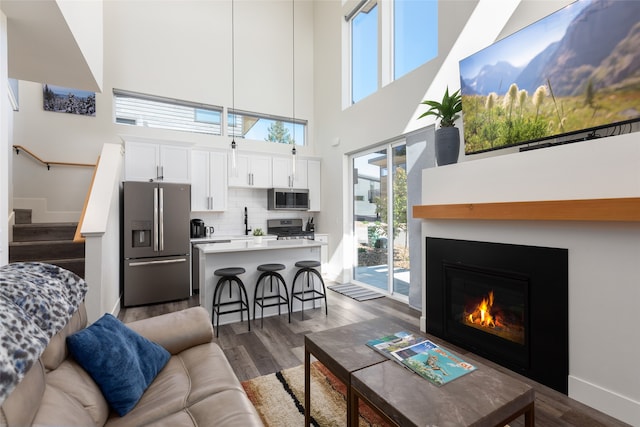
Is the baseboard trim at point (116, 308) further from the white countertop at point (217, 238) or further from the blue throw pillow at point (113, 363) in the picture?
the blue throw pillow at point (113, 363)

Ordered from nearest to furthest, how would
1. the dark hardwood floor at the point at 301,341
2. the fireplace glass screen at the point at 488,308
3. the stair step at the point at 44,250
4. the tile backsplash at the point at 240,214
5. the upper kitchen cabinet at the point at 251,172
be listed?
the dark hardwood floor at the point at 301,341, the fireplace glass screen at the point at 488,308, the stair step at the point at 44,250, the upper kitchen cabinet at the point at 251,172, the tile backsplash at the point at 240,214

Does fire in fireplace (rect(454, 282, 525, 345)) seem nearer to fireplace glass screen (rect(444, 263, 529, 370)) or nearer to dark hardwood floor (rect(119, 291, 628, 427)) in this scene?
fireplace glass screen (rect(444, 263, 529, 370))

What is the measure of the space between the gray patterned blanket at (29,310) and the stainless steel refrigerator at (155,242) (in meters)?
2.98

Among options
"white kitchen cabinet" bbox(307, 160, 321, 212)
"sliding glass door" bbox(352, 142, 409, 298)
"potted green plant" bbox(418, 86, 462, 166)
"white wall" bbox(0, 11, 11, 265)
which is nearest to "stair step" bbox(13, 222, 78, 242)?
"white wall" bbox(0, 11, 11, 265)

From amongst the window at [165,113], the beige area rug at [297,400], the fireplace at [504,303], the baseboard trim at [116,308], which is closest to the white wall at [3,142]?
the baseboard trim at [116,308]

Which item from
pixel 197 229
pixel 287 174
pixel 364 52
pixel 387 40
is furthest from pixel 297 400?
pixel 364 52

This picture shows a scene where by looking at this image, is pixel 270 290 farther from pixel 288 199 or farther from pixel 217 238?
pixel 288 199

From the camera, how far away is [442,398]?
121 cm

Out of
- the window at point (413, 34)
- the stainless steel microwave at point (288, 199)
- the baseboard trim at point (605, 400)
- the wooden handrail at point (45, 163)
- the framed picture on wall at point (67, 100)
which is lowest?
Answer: the baseboard trim at point (605, 400)

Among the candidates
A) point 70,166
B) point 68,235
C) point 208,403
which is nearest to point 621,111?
point 208,403

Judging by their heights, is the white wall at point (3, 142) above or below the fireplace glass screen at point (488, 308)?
above

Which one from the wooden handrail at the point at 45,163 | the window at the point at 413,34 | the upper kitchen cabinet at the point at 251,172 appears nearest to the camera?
the window at the point at 413,34

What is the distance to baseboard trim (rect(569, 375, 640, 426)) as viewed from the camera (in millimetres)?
1796

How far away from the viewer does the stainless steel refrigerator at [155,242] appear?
4121mm
